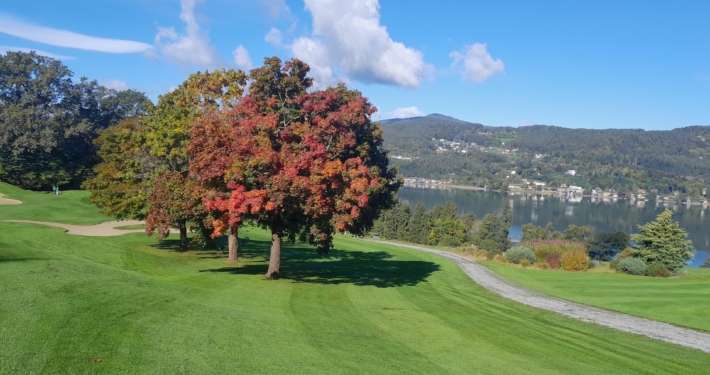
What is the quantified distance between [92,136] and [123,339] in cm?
7425

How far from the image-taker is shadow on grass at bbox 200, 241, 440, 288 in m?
23.4

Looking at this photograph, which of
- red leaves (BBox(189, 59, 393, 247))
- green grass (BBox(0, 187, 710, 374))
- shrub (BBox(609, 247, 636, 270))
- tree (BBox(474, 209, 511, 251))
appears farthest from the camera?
tree (BBox(474, 209, 511, 251))

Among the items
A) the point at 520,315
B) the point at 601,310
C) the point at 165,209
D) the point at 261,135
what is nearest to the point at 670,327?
the point at 601,310

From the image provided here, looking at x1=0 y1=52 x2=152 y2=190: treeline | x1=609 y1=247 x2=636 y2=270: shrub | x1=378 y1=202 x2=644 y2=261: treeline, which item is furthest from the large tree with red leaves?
x1=378 y1=202 x2=644 y2=261: treeline

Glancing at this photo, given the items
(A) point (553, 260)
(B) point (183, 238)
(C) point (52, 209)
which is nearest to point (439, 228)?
(A) point (553, 260)

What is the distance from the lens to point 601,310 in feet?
64.2

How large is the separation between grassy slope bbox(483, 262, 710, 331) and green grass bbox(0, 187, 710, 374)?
12.9ft

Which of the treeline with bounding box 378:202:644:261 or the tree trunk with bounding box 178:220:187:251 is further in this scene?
the treeline with bounding box 378:202:644:261

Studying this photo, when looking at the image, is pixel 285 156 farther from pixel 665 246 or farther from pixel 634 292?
pixel 665 246

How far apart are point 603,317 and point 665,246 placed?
18898mm

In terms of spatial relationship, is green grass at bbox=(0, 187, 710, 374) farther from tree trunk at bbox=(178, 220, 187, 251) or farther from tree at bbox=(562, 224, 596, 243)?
tree at bbox=(562, 224, 596, 243)

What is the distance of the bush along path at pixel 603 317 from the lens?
1512 cm

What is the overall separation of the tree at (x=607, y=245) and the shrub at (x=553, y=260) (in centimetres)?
3484

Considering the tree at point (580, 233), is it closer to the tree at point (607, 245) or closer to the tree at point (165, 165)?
the tree at point (607, 245)
